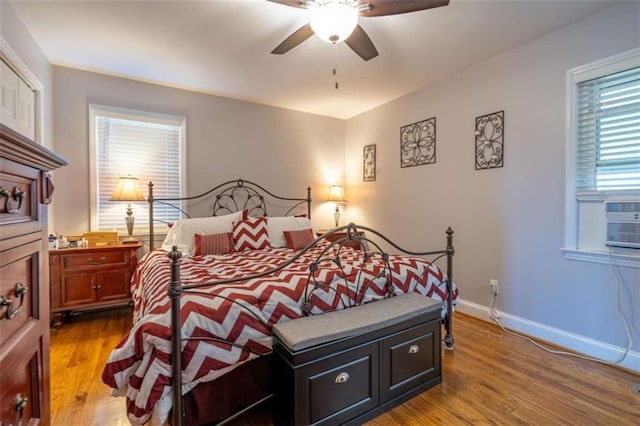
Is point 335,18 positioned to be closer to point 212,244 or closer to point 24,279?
point 24,279

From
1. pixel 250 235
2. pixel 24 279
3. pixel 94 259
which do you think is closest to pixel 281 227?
pixel 250 235

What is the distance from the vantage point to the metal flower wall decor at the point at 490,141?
113 inches

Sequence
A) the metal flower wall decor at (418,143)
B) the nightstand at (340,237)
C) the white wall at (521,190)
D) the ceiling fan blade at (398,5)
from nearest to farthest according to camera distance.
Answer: the ceiling fan blade at (398,5) → the white wall at (521,190) → the metal flower wall decor at (418,143) → the nightstand at (340,237)

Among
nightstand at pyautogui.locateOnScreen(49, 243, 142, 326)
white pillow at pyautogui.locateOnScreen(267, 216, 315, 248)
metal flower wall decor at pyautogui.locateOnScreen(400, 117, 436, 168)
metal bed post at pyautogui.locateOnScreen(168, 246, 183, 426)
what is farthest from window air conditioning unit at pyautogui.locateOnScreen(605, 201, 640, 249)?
nightstand at pyautogui.locateOnScreen(49, 243, 142, 326)

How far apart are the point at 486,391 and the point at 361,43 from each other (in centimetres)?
245

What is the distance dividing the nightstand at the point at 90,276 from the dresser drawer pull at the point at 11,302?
2.48 meters

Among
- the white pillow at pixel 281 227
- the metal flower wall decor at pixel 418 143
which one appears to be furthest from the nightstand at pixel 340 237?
the metal flower wall decor at pixel 418 143

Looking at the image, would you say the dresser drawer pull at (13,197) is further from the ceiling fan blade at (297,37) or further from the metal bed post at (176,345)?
the ceiling fan blade at (297,37)

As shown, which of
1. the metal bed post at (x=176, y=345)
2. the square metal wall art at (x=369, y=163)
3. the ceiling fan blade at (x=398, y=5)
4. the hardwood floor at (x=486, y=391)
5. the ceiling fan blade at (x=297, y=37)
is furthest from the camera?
the square metal wall art at (x=369, y=163)

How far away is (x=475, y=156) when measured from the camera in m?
3.09

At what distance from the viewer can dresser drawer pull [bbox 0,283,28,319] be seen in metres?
0.68

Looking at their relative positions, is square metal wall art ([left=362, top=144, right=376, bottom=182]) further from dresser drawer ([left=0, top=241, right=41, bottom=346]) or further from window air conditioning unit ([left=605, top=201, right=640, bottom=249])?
dresser drawer ([left=0, top=241, right=41, bottom=346])

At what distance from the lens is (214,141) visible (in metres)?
3.81

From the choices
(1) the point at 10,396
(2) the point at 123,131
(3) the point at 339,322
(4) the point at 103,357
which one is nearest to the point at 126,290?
(4) the point at 103,357
